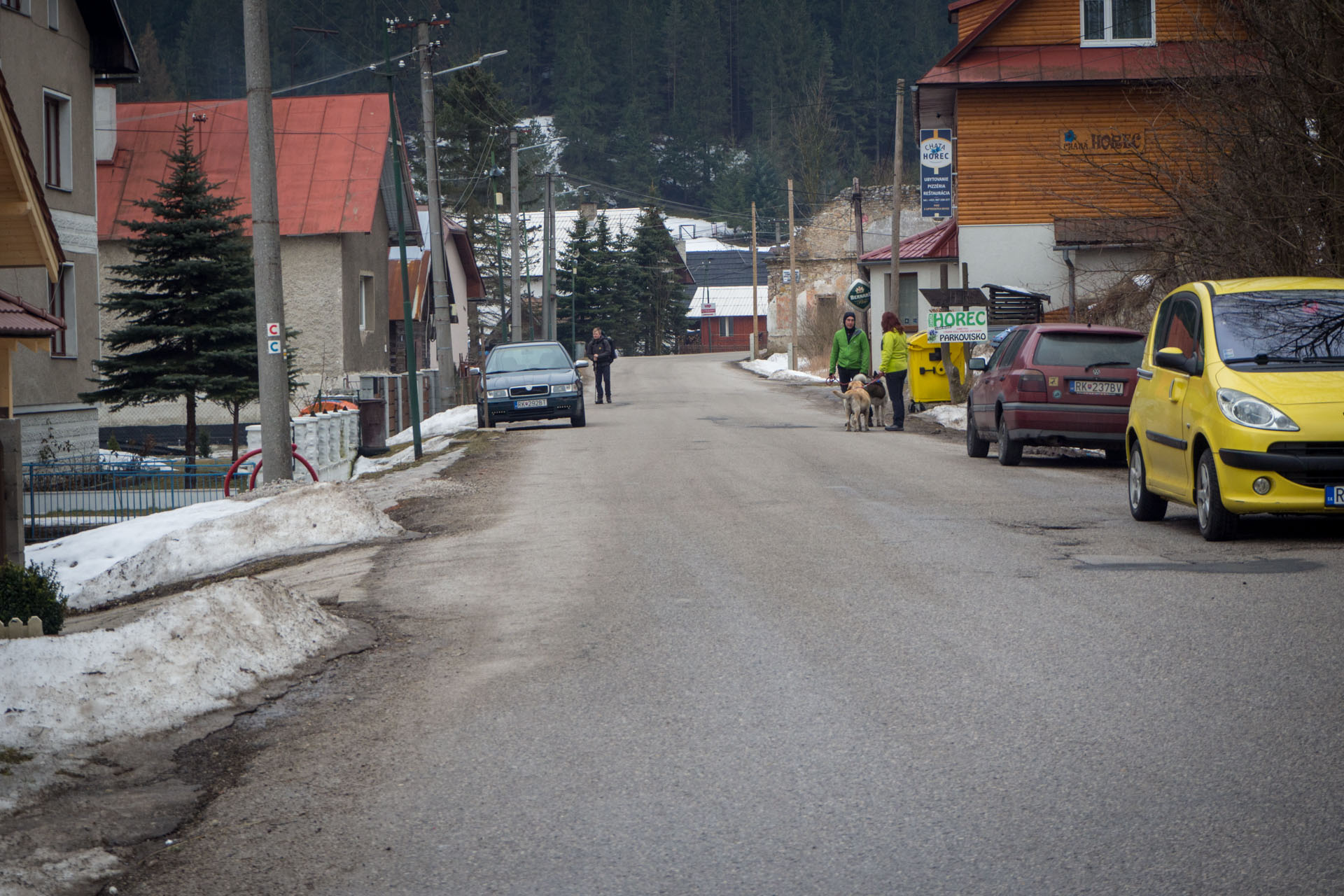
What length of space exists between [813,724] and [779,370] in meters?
50.7

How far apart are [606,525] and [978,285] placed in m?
26.2

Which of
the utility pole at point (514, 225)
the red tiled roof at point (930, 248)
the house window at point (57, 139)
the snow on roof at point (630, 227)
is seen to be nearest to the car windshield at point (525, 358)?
the house window at point (57, 139)

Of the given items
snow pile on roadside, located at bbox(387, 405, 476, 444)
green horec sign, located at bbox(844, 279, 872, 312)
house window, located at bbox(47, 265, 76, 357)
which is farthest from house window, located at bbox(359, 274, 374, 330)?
green horec sign, located at bbox(844, 279, 872, 312)

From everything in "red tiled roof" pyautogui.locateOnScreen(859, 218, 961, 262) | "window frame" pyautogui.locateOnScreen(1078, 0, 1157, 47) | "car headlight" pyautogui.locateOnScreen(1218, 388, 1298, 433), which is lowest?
"car headlight" pyautogui.locateOnScreen(1218, 388, 1298, 433)

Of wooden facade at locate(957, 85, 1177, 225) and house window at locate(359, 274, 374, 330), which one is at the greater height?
wooden facade at locate(957, 85, 1177, 225)

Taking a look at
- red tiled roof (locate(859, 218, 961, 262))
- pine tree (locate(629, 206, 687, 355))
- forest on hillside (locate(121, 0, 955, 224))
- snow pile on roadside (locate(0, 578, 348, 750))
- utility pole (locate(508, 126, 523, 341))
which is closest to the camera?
snow pile on roadside (locate(0, 578, 348, 750))

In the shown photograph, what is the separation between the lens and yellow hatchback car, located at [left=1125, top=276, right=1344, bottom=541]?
929cm

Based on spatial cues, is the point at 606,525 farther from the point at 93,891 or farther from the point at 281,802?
the point at 93,891

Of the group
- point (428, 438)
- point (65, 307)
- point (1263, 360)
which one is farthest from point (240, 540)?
point (65, 307)

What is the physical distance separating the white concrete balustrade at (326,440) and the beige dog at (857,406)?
802 cm

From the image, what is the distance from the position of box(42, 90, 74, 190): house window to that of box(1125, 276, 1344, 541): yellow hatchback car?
21.5m

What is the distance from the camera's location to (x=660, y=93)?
14112 centimetres

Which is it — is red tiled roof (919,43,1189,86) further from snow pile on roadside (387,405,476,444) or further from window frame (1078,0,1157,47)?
snow pile on roadside (387,405,476,444)

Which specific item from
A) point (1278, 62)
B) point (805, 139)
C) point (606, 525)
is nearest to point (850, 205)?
point (805, 139)
